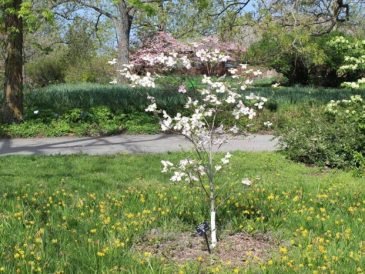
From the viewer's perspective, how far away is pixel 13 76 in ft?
40.5

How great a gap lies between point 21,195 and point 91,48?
28996mm

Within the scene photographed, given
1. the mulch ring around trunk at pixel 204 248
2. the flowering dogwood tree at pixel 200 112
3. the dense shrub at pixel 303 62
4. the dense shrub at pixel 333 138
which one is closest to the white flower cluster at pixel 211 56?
the flowering dogwood tree at pixel 200 112

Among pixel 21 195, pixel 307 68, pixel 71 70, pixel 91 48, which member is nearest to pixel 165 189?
pixel 21 195

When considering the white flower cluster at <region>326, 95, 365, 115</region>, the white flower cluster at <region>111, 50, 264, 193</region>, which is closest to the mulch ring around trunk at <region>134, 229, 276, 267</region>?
the white flower cluster at <region>111, 50, 264, 193</region>

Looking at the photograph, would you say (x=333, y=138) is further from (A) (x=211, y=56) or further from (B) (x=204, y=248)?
(B) (x=204, y=248)

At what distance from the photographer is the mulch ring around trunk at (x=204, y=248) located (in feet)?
13.9

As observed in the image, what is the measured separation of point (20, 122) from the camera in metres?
12.4

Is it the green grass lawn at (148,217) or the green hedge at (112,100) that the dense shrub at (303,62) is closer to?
the green hedge at (112,100)

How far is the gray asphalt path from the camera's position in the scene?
10.1m

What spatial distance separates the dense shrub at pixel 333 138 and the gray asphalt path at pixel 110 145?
3.12ft

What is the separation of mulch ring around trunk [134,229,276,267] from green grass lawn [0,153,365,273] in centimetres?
7

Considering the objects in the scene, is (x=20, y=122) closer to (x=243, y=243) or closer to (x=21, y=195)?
(x=21, y=195)

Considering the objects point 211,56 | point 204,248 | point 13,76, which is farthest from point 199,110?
point 13,76

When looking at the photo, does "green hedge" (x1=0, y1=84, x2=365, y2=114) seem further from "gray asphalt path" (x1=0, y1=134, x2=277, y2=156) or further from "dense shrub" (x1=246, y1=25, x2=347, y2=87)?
"dense shrub" (x1=246, y1=25, x2=347, y2=87)
